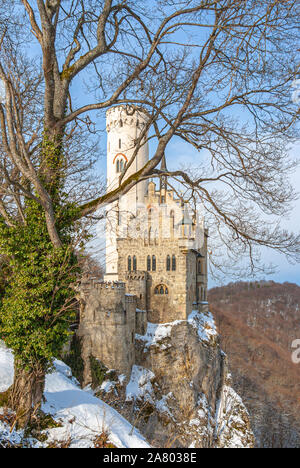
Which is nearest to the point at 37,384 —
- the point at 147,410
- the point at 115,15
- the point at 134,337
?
the point at 115,15

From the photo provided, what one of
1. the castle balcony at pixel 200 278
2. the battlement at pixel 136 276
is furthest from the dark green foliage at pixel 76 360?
the castle balcony at pixel 200 278

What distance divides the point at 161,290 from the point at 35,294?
2466cm

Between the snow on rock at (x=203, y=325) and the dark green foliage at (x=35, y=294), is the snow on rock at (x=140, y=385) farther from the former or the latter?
the dark green foliage at (x=35, y=294)

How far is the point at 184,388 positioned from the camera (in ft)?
87.7

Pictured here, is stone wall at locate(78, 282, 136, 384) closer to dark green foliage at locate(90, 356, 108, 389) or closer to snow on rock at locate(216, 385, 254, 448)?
dark green foliage at locate(90, 356, 108, 389)

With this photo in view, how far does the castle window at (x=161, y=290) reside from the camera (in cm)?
3038

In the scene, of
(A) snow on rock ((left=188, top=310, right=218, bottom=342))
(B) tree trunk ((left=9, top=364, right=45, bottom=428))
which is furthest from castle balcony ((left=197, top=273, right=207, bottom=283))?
(B) tree trunk ((left=9, top=364, right=45, bottom=428))

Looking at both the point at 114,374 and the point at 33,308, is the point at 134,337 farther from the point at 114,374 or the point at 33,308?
the point at 33,308

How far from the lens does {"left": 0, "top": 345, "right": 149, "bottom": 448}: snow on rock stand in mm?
5671

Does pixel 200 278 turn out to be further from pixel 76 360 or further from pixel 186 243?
pixel 76 360

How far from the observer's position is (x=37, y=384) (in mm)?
6203

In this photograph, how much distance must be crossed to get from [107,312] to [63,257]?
1736 cm

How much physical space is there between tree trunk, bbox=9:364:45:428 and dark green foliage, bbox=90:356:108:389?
16.0 meters

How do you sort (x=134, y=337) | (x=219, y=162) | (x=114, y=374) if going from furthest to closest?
(x=134, y=337), (x=114, y=374), (x=219, y=162)
